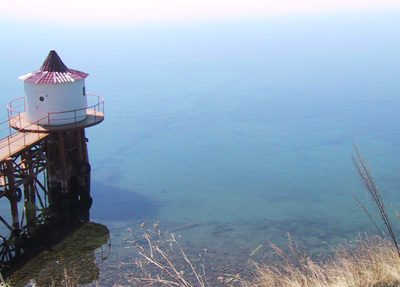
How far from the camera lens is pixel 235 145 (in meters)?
44.2

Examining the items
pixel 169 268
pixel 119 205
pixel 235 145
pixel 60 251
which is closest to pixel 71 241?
pixel 60 251

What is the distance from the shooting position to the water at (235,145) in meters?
27.7

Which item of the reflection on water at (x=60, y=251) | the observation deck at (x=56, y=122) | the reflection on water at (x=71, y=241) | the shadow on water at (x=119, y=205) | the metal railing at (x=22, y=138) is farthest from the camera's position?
the shadow on water at (x=119, y=205)

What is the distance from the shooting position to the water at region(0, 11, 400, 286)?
27.7 metres

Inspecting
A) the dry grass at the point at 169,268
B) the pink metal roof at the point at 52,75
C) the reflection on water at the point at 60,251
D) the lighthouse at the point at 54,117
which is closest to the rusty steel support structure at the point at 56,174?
the lighthouse at the point at 54,117

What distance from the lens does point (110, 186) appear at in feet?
114

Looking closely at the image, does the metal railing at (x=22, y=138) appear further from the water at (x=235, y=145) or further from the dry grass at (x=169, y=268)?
the dry grass at (x=169, y=268)

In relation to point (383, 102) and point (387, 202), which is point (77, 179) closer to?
point (387, 202)

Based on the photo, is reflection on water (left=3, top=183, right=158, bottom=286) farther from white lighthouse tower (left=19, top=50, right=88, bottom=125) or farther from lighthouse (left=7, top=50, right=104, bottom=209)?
white lighthouse tower (left=19, top=50, right=88, bottom=125)

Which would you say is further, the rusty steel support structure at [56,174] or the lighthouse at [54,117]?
the lighthouse at [54,117]

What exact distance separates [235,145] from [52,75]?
1907 centimetres

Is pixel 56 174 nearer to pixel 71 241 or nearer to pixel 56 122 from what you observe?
pixel 56 122

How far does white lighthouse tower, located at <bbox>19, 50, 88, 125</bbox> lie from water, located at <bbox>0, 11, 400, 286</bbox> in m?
5.63

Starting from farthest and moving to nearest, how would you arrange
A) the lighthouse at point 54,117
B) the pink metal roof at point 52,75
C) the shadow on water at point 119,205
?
the shadow on water at point 119,205
the pink metal roof at point 52,75
the lighthouse at point 54,117
